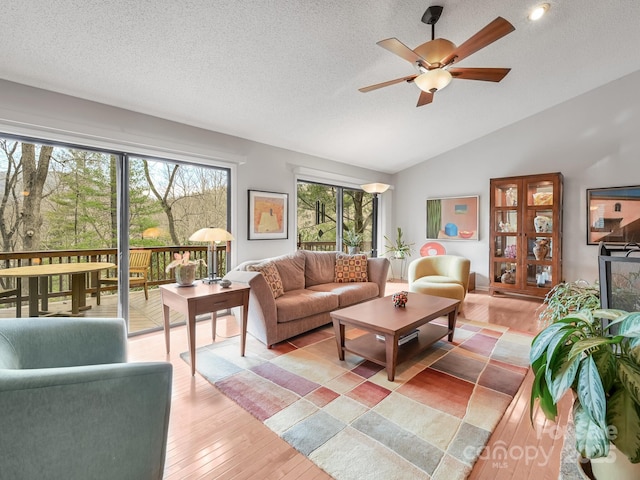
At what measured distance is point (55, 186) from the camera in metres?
2.72

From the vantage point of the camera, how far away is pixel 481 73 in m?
2.43

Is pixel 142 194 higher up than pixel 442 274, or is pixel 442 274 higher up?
pixel 142 194

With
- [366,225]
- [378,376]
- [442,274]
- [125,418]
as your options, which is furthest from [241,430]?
[366,225]

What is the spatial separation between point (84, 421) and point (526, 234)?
5.43m

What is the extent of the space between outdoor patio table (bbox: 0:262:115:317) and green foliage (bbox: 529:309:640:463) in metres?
3.41

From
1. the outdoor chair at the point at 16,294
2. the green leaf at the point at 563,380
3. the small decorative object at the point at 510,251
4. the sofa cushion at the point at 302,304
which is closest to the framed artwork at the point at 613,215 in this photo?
the small decorative object at the point at 510,251

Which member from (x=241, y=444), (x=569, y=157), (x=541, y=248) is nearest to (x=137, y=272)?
(x=241, y=444)

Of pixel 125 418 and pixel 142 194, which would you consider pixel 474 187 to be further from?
pixel 125 418

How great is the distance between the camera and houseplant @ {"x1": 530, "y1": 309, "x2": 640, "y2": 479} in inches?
34.0

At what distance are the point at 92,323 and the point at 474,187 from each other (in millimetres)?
5705

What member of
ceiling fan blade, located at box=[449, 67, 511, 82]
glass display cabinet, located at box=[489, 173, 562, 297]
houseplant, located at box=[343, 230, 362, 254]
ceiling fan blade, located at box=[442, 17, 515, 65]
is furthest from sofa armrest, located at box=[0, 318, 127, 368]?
glass display cabinet, located at box=[489, 173, 562, 297]

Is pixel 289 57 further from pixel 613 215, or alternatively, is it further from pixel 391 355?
pixel 613 215

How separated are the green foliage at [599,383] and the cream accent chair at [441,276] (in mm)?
2779

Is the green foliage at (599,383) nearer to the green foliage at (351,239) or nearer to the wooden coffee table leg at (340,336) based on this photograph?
the wooden coffee table leg at (340,336)
